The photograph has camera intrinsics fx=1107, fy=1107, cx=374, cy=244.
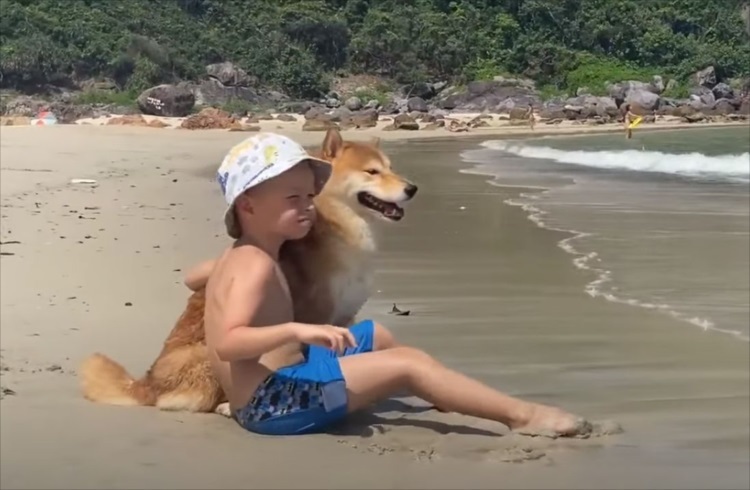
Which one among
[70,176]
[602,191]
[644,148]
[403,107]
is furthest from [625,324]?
[403,107]

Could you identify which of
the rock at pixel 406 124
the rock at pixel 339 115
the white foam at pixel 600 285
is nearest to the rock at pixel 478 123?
the rock at pixel 406 124

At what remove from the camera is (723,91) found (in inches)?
1885

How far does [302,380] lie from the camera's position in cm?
323

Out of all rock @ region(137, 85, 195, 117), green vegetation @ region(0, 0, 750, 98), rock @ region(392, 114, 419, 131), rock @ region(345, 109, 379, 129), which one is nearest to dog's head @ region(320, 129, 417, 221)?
rock @ region(392, 114, 419, 131)

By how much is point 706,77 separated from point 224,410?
2010 inches

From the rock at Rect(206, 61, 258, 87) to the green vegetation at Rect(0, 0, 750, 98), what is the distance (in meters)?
0.60

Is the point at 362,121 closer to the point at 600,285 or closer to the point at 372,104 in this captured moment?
the point at 372,104

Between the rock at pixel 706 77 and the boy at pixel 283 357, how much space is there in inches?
1967

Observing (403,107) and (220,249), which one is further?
(403,107)

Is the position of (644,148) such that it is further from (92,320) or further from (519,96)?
(519,96)

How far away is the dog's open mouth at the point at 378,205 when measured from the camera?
13.1 feet

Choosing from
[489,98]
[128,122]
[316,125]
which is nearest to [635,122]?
[316,125]

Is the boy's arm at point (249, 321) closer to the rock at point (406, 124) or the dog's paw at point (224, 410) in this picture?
the dog's paw at point (224, 410)

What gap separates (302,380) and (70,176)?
29.5ft
